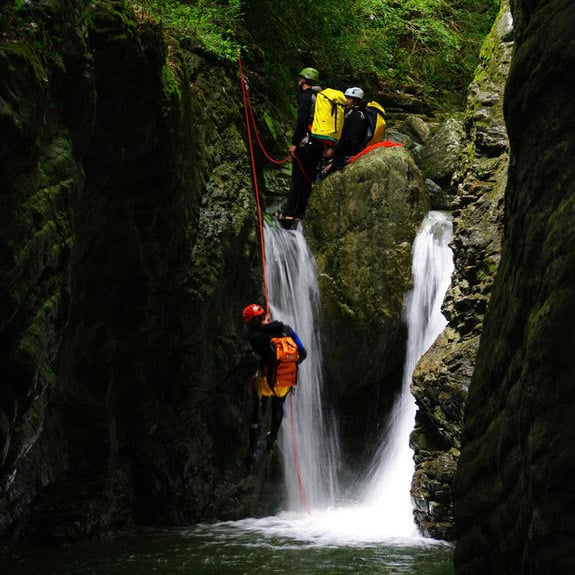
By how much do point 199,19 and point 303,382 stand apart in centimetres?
607

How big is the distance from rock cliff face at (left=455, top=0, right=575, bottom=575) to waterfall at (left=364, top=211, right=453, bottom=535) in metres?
9.38

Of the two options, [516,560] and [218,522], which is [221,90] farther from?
[516,560]

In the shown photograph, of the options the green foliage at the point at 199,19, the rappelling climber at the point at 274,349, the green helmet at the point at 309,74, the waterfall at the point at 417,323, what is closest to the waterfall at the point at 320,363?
the waterfall at the point at 417,323

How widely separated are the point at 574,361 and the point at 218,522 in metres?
9.85

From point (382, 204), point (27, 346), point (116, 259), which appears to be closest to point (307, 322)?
point (382, 204)

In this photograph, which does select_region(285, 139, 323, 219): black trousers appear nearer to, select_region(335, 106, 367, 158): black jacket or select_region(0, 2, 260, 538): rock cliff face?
select_region(335, 106, 367, 158): black jacket

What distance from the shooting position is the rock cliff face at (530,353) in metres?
3.18

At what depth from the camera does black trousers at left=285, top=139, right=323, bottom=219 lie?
13484 millimetres

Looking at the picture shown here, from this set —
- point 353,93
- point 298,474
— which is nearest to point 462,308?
point 353,93

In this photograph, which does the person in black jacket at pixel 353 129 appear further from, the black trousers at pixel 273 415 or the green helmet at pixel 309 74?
the black trousers at pixel 273 415

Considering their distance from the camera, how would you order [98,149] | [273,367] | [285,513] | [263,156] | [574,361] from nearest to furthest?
[574,361], [98,149], [273,367], [285,513], [263,156]

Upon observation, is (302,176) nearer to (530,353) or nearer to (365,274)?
(365,274)

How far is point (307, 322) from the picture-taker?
46.0 ft

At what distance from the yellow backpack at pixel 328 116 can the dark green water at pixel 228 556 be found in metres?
5.75
